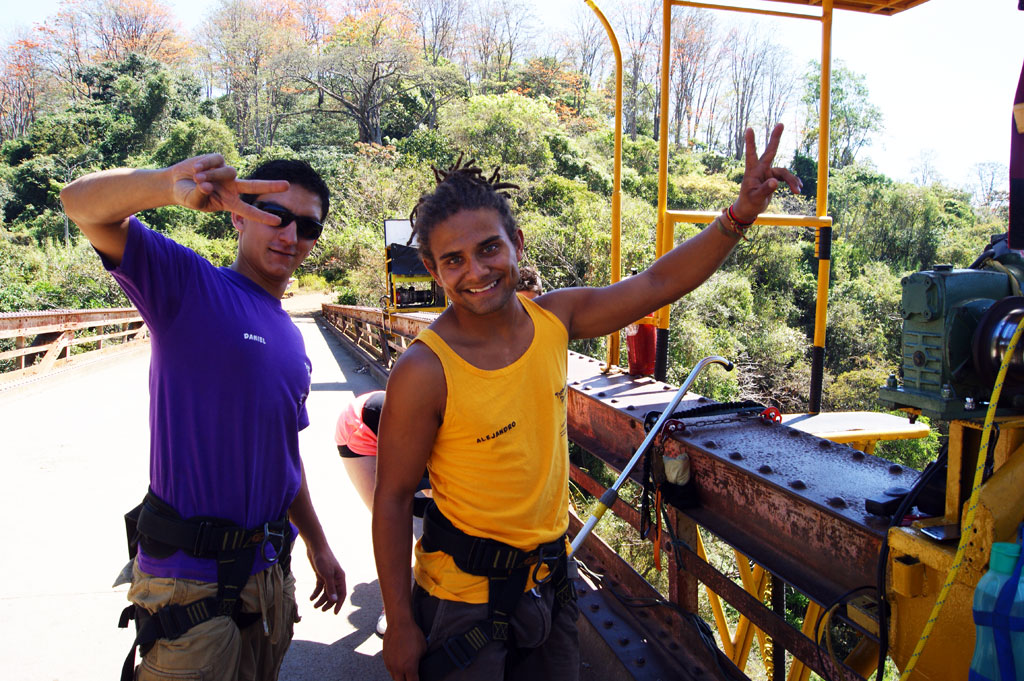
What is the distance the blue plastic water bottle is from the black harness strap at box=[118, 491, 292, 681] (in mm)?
1707

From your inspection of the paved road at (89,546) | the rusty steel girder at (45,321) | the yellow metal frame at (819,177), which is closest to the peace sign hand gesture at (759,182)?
the yellow metal frame at (819,177)

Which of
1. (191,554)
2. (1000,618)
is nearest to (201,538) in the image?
(191,554)

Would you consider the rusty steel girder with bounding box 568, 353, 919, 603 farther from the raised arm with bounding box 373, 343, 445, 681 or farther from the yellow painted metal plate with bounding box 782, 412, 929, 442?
the raised arm with bounding box 373, 343, 445, 681

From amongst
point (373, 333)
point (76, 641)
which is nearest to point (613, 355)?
point (76, 641)

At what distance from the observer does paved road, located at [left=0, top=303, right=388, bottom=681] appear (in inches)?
125

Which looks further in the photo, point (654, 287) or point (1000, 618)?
point (654, 287)

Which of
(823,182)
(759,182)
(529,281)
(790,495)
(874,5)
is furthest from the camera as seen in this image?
(529,281)

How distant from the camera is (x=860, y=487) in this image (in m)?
1.83

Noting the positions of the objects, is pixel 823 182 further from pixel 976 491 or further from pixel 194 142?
pixel 194 142

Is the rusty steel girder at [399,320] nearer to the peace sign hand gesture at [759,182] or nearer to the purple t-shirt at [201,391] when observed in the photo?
the purple t-shirt at [201,391]

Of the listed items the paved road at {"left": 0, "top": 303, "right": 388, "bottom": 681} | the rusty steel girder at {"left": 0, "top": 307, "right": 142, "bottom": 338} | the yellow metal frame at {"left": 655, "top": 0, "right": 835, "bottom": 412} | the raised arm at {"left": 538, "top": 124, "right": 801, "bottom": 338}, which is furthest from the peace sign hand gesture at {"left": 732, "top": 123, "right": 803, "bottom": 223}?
the rusty steel girder at {"left": 0, "top": 307, "right": 142, "bottom": 338}

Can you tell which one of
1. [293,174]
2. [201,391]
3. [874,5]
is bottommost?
[201,391]

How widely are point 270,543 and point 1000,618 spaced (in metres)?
1.77

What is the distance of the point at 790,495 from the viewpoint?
1812mm
